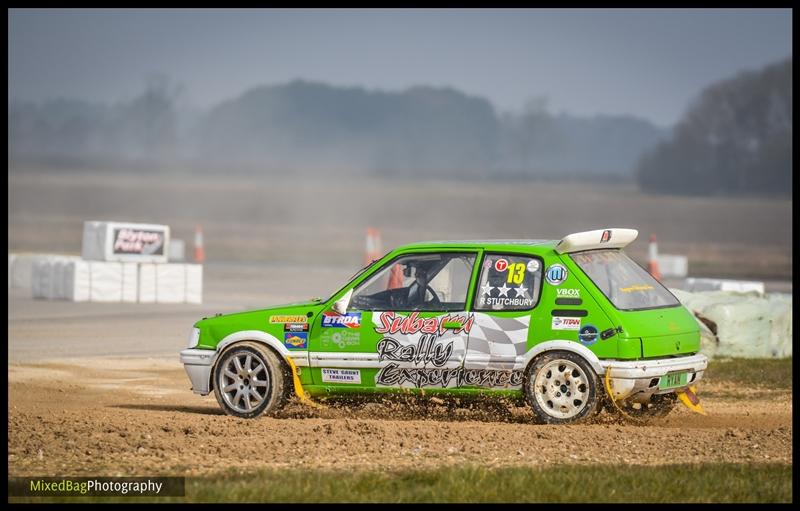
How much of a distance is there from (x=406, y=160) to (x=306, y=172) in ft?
51.7

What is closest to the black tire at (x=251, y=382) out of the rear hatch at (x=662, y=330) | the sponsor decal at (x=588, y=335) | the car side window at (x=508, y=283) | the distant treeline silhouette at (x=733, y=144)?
the car side window at (x=508, y=283)

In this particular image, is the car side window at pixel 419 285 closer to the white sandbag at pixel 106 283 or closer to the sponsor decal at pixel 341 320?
the sponsor decal at pixel 341 320

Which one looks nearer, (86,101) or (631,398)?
A: (631,398)

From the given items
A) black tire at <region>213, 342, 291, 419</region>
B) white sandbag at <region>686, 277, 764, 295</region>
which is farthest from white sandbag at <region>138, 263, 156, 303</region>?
black tire at <region>213, 342, 291, 419</region>

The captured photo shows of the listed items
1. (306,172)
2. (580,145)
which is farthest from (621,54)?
(306,172)

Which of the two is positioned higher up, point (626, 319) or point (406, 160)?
point (406, 160)

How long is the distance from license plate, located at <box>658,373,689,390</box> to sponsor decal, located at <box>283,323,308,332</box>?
266 centimetres

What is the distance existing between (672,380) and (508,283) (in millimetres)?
1367

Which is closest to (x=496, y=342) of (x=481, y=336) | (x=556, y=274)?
(x=481, y=336)

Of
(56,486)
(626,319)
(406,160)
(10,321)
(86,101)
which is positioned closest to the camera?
(56,486)

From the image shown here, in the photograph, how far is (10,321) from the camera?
1994 cm

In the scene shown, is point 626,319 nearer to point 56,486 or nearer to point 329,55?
point 56,486

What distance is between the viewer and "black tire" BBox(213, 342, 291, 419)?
32.9 ft

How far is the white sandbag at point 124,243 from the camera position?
24.4 m
